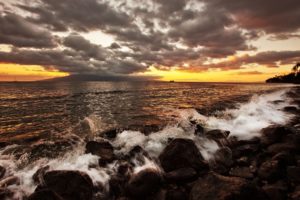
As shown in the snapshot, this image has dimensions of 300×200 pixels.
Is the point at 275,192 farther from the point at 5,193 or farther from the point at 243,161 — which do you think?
the point at 5,193

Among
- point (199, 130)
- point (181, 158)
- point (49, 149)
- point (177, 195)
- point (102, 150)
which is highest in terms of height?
point (181, 158)

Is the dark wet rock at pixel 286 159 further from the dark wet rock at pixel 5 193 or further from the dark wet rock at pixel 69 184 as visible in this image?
the dark wet rock at pixel 5 193

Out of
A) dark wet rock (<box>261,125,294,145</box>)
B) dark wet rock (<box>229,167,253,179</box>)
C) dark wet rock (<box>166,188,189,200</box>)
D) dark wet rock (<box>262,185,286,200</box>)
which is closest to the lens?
dark wet rock (<box>262,185,286,200</box>)

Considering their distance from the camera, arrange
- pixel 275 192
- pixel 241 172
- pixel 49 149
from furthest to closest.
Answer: pixel 49 149 → pixel 241 172 → pixel 275 192

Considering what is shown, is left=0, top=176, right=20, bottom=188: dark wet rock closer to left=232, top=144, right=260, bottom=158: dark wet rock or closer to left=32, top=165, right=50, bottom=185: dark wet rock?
left=32, top=165, right=50, bottom=185: dark wet rock

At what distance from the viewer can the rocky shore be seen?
6879mm

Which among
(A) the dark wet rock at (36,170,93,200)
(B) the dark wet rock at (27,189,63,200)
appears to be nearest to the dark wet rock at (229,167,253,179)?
(A) the dark wet rock at (36,170,93,200)

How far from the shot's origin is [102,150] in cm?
1198

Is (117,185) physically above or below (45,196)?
below

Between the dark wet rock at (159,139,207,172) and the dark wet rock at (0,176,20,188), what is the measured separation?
6264mm

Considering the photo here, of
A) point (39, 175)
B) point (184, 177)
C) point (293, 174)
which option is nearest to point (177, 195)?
point (184, 177)

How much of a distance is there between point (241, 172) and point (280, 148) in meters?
3.67

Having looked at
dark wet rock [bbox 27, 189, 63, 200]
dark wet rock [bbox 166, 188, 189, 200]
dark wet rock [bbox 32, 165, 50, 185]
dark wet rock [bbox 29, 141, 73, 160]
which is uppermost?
dark wet rock [bbox 27, 189, 63, 200]

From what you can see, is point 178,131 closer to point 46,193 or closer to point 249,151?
point 249,151
